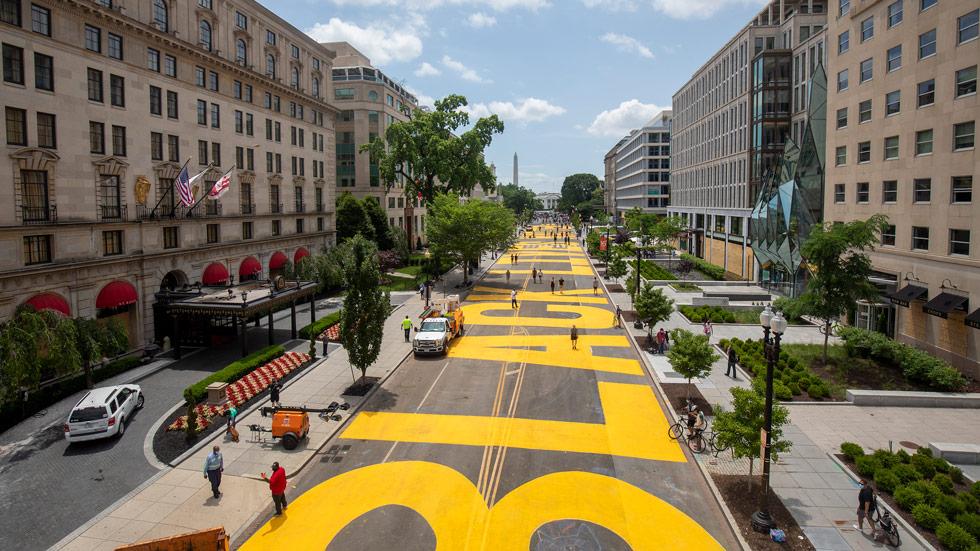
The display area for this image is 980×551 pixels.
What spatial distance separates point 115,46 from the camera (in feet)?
108

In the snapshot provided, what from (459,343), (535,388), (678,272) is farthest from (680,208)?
(535,388)

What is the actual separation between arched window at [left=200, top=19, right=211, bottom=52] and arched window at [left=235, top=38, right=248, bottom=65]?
3184 millimetres

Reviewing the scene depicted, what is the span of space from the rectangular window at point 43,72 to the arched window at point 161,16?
828cm

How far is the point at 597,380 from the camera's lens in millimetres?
28531

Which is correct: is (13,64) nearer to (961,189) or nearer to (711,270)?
(961,189)

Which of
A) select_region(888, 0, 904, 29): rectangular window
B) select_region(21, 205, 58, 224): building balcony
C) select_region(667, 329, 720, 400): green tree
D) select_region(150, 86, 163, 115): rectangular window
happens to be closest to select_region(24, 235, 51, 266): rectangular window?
select_region(21, 205, 58, 224): building balcony

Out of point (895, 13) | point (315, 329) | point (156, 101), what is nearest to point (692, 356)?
point (315, 329)

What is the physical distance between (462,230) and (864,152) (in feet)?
108

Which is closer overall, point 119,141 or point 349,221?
point 119,141

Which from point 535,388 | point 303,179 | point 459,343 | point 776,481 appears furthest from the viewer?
point 303,179

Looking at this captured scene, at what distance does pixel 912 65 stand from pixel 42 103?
44.0 m

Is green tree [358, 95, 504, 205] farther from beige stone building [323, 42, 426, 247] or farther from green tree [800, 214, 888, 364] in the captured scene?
green tree [800, 214, 888, 364]

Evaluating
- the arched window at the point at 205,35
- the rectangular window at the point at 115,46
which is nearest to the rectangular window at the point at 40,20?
the rectangular window at the point at 115,46

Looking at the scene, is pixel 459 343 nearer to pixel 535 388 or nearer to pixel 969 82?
pixel 535 388
